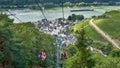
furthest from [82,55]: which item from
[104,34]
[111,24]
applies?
[111,24]

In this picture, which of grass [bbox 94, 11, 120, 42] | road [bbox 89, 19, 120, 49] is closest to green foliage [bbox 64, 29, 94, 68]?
road [bbox 89, 19, 120, 49]

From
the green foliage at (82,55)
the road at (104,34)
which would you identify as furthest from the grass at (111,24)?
the green foliage at (82,55)

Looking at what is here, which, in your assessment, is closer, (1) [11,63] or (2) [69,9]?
(1) [11,63]

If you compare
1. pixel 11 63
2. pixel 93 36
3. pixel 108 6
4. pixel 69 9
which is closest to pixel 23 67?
pixel 11 63

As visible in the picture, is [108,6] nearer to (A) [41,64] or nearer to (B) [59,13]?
(B) [59,13]

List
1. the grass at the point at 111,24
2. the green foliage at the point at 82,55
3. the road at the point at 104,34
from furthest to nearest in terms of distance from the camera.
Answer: the grass at the point at 111,24, the road at the point at 104,34, the green foliage at the point at 82,55

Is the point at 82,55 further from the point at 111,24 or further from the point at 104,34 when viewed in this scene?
the point at 111,24

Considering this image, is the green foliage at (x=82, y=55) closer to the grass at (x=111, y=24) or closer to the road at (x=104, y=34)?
the road at (x=104, y=34)

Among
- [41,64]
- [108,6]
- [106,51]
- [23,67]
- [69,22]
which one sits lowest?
[108,6]
